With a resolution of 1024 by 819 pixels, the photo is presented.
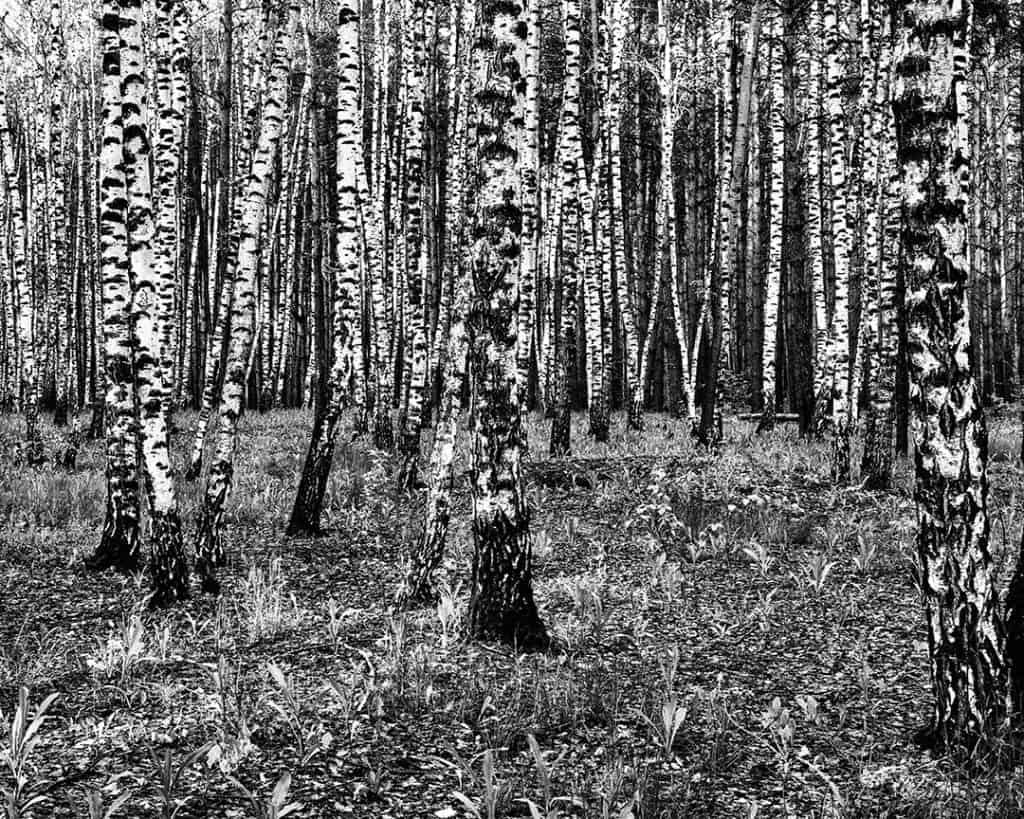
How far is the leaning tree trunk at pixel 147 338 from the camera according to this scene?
21.9 feet

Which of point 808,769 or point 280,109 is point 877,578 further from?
point 280,109

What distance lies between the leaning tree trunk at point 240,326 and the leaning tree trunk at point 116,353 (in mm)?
763

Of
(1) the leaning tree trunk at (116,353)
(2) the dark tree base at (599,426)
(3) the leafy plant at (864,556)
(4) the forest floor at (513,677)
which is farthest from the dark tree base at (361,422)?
(3) the leafy plant at (864,556)

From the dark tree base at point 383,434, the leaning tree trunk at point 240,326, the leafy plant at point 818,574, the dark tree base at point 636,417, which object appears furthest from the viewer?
the dark tree base at point 636,417

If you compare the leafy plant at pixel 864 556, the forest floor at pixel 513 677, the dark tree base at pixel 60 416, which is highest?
the dark tree base at pixel 60 416

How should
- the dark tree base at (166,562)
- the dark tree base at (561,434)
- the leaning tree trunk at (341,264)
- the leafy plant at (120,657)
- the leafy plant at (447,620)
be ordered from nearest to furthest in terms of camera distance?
the leafy plant at (120,657), the leafy plant at (447,620), the dark tree base at (166,562), the leaning tree trunk at (341,264), the dark tree base at (561,434)

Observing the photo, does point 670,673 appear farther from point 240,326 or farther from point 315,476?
point 315,476

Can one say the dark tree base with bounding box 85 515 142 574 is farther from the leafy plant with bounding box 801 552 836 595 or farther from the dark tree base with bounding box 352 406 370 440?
the dark tree base with bounding box 352 406 370 440

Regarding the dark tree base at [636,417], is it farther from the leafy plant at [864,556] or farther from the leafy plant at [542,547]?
the leafy plant at [864,556]

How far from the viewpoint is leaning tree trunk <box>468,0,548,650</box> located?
213 inches

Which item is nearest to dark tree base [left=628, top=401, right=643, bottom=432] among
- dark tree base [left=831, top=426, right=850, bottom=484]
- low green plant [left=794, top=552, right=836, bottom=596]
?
dark tree base [left=831, top=426, right=850, bottom=484]

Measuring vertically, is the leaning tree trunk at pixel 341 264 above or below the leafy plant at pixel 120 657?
above

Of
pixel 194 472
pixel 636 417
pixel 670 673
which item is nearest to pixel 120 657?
pixel 670 673

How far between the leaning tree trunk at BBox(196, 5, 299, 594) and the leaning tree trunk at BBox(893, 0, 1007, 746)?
5.82 metres
